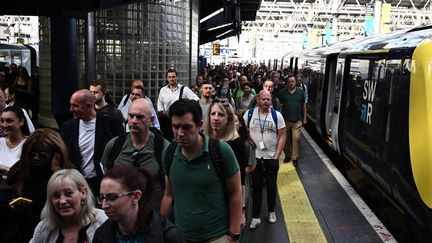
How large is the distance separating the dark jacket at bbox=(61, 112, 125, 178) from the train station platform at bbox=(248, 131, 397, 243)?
2.07 metres

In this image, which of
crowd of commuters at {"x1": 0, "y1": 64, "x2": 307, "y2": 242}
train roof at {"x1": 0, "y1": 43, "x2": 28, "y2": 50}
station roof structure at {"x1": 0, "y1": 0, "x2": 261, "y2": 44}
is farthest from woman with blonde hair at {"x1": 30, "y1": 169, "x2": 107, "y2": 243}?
train roof at {"x1": 0, "y1": 43, "x2": 28, "y2": 50}

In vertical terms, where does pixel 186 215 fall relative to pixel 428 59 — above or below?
below

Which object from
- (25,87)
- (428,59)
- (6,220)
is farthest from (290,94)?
(6,220)

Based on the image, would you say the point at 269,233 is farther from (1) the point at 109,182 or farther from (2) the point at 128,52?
(2) the point at 128,52

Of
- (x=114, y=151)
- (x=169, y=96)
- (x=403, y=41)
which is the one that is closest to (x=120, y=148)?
(x=114, y=151)

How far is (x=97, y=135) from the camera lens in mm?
4586

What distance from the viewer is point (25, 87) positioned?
1134 cm

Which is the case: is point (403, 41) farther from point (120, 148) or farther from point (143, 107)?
point (120, 148)

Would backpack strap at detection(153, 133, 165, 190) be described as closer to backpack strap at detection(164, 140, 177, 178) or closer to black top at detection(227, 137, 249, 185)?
backpack strap at detection(164, 140, 177, 178)

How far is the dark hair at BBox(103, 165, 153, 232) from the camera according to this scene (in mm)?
2396

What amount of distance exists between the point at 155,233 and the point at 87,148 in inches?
93.5

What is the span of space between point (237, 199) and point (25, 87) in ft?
30.0

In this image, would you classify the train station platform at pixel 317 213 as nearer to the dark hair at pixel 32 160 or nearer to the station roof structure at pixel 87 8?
the dark hair at pixel 32 160

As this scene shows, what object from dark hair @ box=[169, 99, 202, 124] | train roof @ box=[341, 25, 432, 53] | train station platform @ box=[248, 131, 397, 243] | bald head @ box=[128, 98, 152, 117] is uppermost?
train roof @ box=[341, 25, 432, 53]
